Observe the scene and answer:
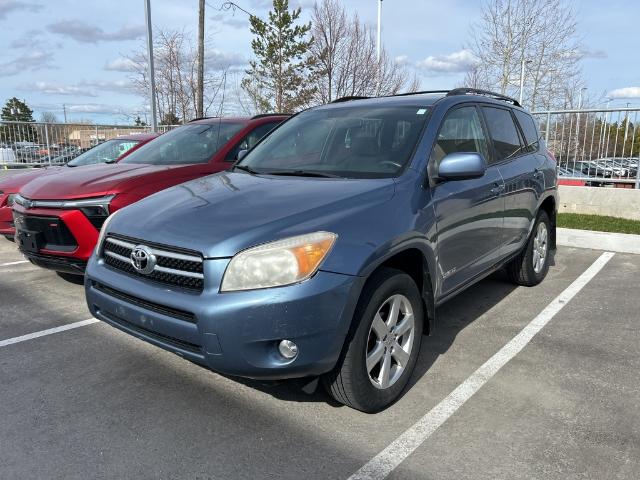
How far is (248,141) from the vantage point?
6.17 metres

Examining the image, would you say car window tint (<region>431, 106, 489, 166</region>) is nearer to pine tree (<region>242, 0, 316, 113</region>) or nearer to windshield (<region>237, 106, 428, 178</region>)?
windshield (<region>237, 106, 428, 178</region>)

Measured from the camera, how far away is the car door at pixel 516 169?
4.43 m

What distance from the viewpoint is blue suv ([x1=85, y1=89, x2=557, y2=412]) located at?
8.18ft

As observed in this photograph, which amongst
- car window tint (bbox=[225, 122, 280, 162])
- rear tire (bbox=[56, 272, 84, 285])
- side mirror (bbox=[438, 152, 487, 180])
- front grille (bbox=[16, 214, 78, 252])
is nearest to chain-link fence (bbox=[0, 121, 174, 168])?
rear tire (bbox=[56, 272, 84, 285])

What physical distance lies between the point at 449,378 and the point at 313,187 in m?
1.54

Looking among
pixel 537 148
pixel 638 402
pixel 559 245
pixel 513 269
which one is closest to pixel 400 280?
pixel 638 402

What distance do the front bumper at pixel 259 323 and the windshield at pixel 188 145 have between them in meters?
3.54

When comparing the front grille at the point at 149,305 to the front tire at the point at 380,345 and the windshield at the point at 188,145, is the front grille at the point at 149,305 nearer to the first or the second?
the front tire at the point at 380,345

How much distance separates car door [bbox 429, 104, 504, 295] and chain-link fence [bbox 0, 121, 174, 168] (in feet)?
37.4

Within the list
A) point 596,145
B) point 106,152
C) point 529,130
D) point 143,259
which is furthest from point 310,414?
point 596,145

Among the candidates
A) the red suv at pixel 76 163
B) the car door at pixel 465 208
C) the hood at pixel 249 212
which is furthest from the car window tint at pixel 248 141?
the car door at pixel 465 208

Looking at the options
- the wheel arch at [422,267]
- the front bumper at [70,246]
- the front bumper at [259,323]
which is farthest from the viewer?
the front bumper at [70,246]

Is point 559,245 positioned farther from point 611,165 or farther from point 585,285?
point 611,165

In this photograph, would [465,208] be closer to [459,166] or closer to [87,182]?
[459,166]
